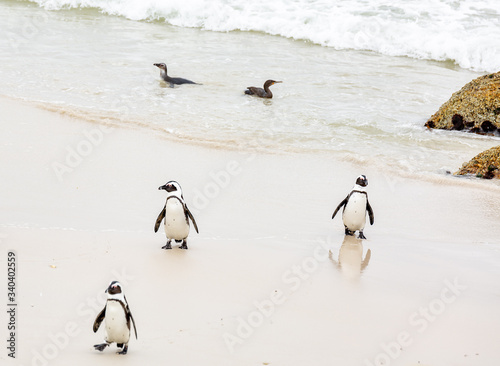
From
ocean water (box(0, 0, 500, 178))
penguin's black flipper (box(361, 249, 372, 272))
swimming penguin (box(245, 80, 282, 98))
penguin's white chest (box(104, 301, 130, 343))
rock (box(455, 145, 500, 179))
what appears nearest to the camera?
penguin's white chest (box(104, 301, 130, 343))

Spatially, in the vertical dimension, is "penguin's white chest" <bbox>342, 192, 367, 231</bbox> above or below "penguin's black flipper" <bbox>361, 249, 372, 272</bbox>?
above

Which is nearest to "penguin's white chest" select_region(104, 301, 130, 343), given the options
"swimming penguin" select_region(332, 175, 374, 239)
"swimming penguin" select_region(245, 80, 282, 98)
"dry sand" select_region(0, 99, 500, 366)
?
"dry sand" select_region(0, 99, 500, 366)

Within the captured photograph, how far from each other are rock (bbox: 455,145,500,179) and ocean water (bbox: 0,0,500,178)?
0.99 feet

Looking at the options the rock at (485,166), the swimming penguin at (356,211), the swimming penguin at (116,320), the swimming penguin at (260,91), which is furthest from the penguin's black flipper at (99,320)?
the swimming penguin at (260,91)

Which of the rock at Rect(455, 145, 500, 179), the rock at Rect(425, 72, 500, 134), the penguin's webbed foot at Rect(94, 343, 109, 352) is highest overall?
the rock at Rect(425, 72, 500, 134)

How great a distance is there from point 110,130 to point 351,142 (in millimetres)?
3135

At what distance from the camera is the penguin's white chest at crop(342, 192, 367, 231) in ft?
18.2

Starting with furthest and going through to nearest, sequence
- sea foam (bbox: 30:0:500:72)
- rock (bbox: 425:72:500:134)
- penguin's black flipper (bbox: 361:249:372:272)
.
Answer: sea foam (bbox: 30:0:500:72)
rock (bbox: 425:72:500:134)
penguin's black flipper (bbox: 361:249:372:272)

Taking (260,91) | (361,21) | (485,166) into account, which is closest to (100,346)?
(485,166)

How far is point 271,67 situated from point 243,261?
28.9ft

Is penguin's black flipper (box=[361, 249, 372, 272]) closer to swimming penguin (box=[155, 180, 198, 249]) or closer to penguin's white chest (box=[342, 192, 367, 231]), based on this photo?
penguin's white chest (box=[342, 192, 367, 231])

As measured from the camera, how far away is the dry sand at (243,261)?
3605mm

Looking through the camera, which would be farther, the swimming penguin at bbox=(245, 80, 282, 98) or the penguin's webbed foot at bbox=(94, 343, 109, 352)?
the swimming penguin at bbox=(245, 80, 282, 98)

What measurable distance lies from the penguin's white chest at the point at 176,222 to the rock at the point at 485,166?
13.1ft
